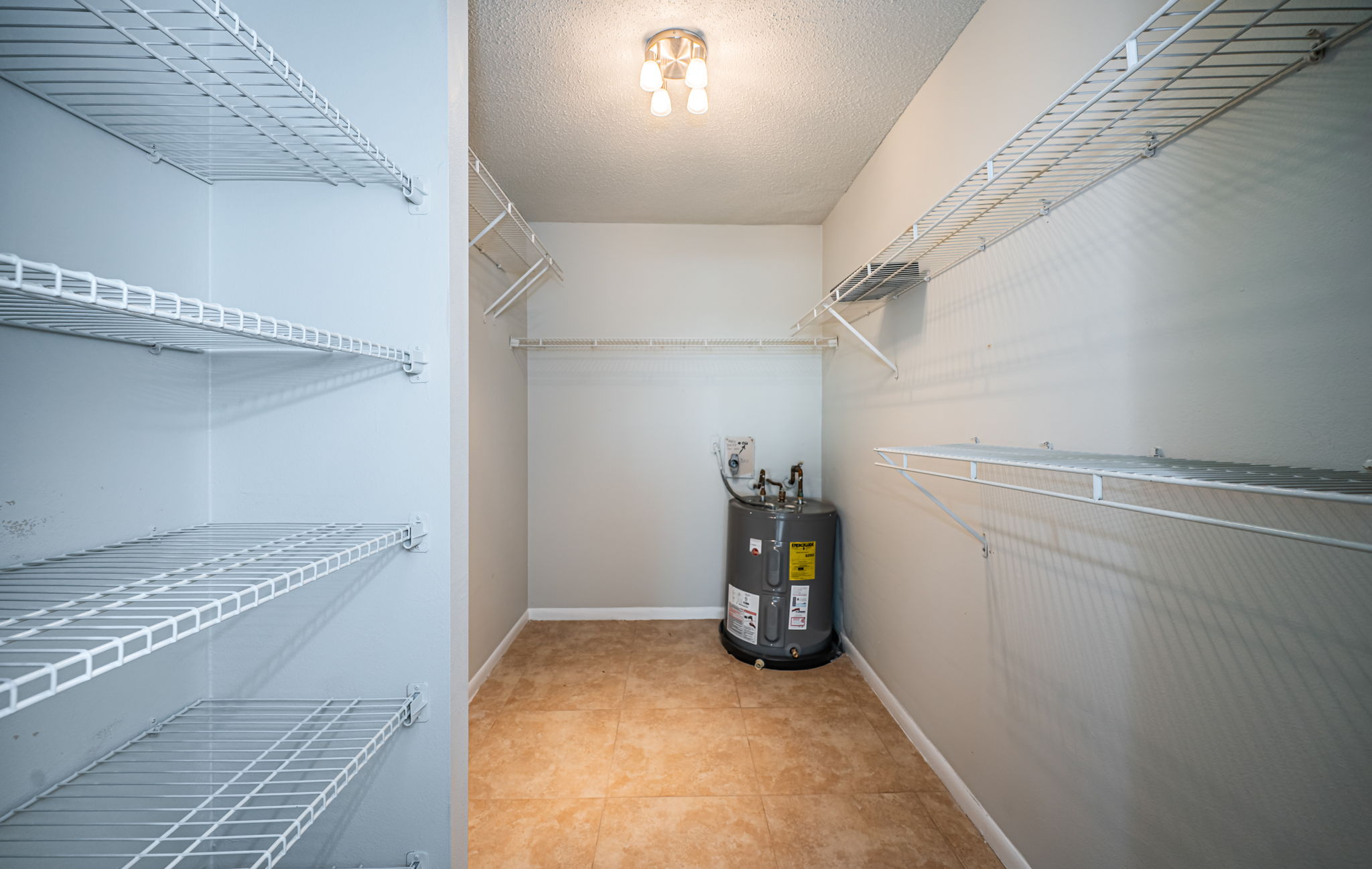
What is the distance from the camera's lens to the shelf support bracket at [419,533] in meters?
1.07

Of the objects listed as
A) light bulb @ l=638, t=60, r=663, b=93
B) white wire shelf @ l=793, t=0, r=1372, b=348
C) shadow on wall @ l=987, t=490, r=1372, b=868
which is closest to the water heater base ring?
shadow on wall @ l=987, t=490, r=1372, b=868

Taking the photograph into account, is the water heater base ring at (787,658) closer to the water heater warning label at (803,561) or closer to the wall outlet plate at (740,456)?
the water heater warning label at (803,561)

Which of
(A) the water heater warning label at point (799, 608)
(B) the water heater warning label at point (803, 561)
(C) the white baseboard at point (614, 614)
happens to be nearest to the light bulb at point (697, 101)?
(B) the water heater warning label at point (803, 561)

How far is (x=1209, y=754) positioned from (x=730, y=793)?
132 cm

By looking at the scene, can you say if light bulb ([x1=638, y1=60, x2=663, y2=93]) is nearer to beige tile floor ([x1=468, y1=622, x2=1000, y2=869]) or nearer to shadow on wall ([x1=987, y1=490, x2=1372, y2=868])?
shadow on wall ([x1=987, y1=490, x2=1372, y2=868])

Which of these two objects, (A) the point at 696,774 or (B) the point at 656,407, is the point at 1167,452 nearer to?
(A) the point at 696,774

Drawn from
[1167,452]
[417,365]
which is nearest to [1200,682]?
[1167,452]

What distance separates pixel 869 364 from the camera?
2439mm

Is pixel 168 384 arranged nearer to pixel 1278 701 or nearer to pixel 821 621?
pixel 1278 701

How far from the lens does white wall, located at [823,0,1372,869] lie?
730 mm

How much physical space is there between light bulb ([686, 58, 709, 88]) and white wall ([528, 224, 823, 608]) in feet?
4.99

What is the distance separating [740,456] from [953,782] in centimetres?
188

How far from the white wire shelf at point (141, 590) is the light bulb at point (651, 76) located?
1.54 meters

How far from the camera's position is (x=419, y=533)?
107cm
